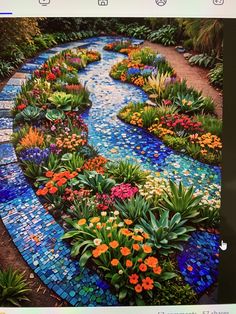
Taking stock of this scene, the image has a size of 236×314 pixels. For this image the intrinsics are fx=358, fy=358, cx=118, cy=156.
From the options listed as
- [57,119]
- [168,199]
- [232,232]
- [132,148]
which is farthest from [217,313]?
[57,119]

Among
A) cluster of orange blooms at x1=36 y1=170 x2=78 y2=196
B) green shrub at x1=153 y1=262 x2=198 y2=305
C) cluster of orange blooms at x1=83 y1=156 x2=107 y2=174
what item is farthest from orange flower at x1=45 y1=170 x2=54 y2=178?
green shrub at x1=153 y1=262 x2=198 y2=305

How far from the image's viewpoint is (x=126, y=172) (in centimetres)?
116

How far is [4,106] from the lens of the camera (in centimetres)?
117

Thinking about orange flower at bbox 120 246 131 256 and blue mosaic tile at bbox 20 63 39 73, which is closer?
orange flower at bbox 120 246 131 256

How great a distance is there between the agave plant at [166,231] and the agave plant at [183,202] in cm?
2

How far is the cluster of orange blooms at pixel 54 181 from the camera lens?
1137 mm

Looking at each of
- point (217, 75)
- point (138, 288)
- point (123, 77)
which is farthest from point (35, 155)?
point (217, 75)

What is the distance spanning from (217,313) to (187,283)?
14cm

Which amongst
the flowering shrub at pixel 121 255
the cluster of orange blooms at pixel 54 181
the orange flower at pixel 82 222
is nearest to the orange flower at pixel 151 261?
the flowering shrub at pixel 121 255

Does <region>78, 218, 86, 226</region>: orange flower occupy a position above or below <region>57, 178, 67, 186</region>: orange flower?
below

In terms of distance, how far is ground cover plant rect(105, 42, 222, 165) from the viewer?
1.18 m

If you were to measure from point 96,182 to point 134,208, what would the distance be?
0.48 feet

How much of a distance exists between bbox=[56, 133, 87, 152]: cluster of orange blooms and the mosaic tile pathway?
0.04 metres
